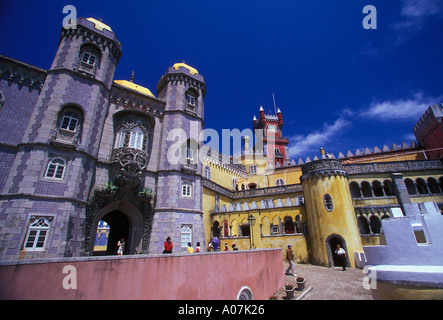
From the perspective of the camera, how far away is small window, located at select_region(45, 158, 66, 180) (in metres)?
12.6

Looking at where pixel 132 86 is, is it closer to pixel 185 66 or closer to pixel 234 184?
pixel 185 66

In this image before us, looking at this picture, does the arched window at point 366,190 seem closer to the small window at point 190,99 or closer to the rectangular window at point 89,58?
the small window at point 190,99

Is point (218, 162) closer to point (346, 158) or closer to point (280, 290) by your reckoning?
point (346, 158)

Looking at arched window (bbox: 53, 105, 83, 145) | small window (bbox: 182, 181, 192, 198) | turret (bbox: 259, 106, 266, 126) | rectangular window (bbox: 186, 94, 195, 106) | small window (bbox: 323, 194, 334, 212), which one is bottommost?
small window (bbox: 323, 194, 334, 212)

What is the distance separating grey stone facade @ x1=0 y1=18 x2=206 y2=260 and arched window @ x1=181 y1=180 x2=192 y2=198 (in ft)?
0.63

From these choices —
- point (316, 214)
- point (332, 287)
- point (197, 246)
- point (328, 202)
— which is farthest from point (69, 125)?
point (328, 202)

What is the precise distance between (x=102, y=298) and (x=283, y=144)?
4632cm

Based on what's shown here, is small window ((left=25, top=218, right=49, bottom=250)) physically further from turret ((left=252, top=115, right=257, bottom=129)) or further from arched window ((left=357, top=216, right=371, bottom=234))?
turret ((left=252, top=115, right=257, bottom=129))

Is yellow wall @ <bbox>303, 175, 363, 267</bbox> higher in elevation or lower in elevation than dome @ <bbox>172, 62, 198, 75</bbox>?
lower

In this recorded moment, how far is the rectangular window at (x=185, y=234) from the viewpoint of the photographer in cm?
1593

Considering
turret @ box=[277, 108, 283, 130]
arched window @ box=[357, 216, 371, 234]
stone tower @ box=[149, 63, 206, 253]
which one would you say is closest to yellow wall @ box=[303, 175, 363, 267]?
arched window @ box=[357, 216, 371, 234]

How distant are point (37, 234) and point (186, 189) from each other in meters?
9.58

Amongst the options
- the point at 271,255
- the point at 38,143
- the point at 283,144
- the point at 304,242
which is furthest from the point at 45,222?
the point at 283,144

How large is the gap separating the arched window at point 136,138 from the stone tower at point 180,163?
178cm
